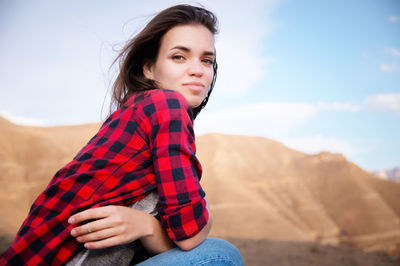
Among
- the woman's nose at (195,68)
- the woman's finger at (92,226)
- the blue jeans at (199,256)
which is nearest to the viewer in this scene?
the woman's finger at (92,226)

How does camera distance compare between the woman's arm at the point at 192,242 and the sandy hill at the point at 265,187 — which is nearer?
the woman's arm at the point at 192,242

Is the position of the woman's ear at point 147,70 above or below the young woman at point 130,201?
above

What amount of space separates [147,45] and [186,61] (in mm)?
247

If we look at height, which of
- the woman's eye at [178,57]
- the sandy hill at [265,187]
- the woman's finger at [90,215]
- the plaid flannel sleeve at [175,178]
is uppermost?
the woman's eye at [178,57]

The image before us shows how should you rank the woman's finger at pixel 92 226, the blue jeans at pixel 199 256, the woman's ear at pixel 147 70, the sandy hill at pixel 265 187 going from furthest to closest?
1. the sandy hill at pixel 265 187
2. the woman's ear at pixel 147 70
3. the blue jeans at pixel 199 256
4. the woman's finger at pixel 92 226

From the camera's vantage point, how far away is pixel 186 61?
48.2 inches

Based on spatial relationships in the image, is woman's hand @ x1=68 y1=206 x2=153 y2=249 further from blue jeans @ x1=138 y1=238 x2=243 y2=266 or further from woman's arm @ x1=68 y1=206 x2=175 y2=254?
blue jeans @ x1=138 y1=238 x2=243 y2=266

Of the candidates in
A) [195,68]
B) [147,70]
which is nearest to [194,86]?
[195,68]

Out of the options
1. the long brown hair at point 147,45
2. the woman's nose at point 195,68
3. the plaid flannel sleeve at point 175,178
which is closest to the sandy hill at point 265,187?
the long brown hair at point 147,45

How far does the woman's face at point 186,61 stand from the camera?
1202 mm

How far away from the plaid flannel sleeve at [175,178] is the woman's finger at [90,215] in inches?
6.3

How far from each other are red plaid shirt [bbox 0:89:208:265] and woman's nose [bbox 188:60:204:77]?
28cm

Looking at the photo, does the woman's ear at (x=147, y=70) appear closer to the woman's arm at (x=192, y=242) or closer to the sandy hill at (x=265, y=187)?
the woman's arm at (x=192, y=242)

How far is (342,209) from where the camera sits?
14.3 metres
